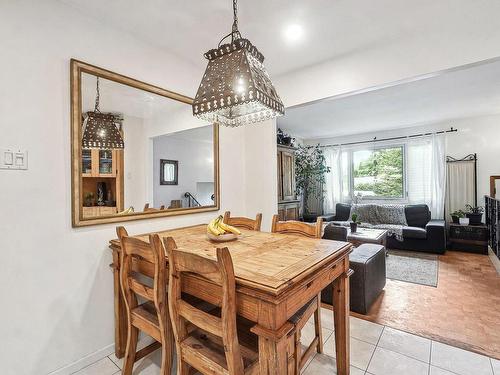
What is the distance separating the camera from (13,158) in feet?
4.85

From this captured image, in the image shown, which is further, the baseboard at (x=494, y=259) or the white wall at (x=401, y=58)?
the baseboard at (x=494, y=259)

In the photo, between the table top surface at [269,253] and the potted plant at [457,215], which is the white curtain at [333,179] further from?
the table top surface at [269,253]

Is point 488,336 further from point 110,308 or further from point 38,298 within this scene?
point 38,298

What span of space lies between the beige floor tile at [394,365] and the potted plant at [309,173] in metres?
4.02

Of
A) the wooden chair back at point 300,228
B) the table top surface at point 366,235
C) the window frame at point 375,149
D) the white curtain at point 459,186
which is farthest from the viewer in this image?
the window frame at point 375,149

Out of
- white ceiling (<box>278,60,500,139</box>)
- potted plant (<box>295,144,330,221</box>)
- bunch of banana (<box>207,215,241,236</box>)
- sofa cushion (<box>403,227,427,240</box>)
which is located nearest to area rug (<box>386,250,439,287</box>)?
sofa cushion (<box>403,227,427,240</box>)

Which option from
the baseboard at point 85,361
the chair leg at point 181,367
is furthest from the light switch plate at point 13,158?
the chair leg at point 181,367

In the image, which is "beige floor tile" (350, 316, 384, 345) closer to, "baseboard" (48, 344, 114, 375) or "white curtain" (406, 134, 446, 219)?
"baseboard" (48, 344, 114, 375)

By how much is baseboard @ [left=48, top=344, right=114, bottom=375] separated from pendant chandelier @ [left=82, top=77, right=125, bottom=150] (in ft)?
4.75

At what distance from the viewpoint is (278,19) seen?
191 centimetres

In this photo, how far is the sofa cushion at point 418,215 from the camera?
4.82 m

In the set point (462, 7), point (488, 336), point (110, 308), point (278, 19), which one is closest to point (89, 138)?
point (110, 308)

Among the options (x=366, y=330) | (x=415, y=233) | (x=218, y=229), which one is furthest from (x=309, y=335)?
(x=415, y=233)

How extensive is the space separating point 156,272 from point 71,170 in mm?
959
